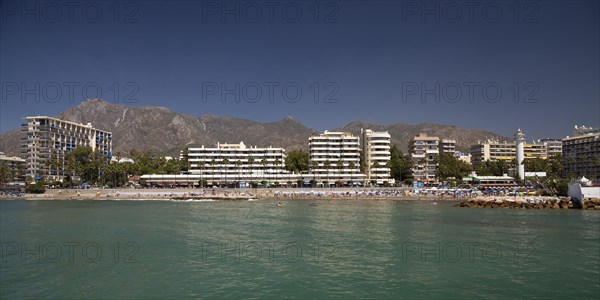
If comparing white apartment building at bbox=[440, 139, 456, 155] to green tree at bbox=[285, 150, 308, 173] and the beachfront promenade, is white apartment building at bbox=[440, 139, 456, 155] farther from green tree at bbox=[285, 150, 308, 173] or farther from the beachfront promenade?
the beachfront promenade

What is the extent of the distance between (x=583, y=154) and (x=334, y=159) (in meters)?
68.4

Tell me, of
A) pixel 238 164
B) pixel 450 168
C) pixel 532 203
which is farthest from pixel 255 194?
pixel 450 168

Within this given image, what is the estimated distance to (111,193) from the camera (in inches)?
3425

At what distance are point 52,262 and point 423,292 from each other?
18230 mm

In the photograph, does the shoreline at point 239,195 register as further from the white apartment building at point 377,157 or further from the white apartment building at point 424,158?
the white apartment building at point 424,158

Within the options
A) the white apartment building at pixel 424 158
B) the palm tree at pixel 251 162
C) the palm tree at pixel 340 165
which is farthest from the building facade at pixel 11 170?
the white apartment building at pixel 424 158

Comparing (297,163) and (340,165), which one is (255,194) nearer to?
(297,163)

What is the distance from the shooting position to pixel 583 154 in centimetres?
11319

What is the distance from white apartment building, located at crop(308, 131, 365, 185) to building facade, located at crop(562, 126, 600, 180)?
53981 mm

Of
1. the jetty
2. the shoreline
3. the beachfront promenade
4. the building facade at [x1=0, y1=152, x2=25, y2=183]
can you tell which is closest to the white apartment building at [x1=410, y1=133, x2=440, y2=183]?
the beachfront promenade

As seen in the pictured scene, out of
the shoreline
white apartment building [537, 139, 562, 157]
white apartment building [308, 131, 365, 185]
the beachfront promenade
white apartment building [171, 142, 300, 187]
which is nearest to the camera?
the shoreline

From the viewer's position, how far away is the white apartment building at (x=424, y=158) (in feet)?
353

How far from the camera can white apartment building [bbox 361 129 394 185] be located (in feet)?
344

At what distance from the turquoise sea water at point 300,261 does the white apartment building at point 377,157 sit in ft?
225
